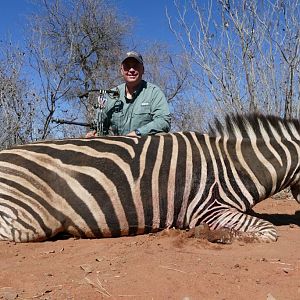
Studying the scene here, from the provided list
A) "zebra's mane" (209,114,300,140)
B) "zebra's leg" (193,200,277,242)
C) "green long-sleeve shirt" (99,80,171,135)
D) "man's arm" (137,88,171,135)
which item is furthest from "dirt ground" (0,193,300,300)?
"green long-sleeve shirt" (99,80,171,135)

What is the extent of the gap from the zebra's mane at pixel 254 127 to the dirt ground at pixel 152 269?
926 millimetres

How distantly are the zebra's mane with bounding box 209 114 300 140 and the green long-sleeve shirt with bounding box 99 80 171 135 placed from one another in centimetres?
66

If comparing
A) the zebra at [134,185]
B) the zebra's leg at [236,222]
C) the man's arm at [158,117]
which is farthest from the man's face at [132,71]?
the zebra's leg at [236,222]

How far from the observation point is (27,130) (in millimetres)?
Result: 8945

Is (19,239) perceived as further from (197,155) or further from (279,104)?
(279,104)

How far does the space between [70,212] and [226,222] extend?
1.14 metres

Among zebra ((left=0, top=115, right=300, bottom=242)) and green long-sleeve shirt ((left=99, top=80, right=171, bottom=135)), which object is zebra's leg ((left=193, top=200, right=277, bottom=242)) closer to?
zebra ((left=0, top=115, right=300, bottom=242))

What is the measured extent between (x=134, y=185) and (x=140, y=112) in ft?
4.58

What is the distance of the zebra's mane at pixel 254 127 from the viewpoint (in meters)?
3.57

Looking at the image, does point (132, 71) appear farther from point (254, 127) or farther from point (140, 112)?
point (254, 127)

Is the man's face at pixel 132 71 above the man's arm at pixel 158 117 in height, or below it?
above

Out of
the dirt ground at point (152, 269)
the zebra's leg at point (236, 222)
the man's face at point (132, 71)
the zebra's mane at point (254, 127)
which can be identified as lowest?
the dirt ground at point (152, 269)

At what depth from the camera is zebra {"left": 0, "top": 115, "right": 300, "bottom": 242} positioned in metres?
3.05

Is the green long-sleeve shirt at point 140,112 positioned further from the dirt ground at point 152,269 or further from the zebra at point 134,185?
the dirt ground at point 152,269
